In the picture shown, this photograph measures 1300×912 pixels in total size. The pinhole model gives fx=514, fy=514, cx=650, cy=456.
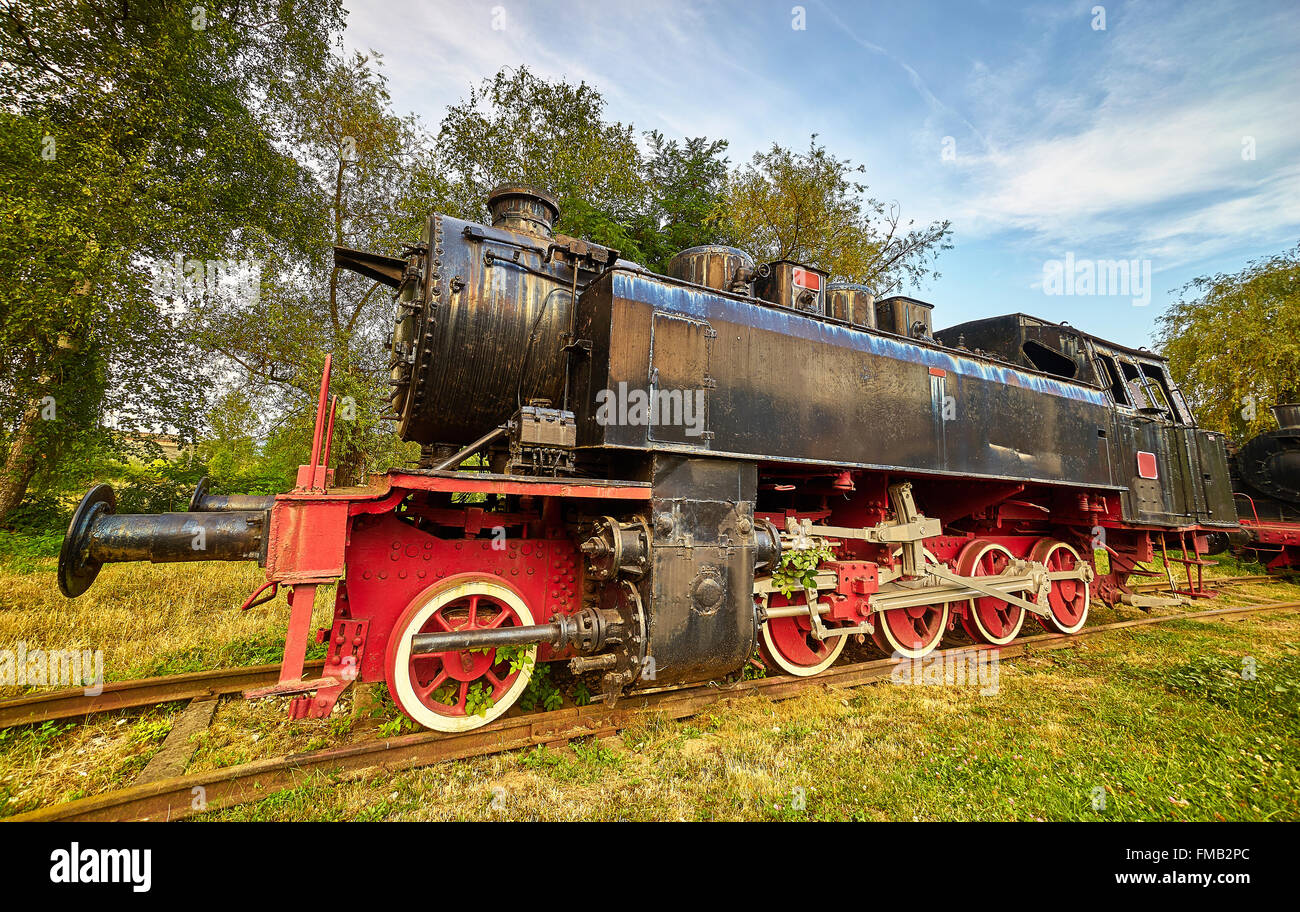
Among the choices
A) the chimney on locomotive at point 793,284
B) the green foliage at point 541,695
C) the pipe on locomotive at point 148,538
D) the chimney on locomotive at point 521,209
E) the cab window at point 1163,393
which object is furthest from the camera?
the cab window at point 1163,393

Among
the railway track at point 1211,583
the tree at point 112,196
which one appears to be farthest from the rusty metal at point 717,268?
the railway track at point 1211,583

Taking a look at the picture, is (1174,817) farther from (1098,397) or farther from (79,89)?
(79,89)

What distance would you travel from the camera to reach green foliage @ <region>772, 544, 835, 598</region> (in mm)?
4324

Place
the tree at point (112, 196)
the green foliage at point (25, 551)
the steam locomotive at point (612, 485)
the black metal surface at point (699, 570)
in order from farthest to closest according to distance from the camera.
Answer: the green foliage at point (25, 551) → the tree at point (112, 196) → the black metal surface at point (699, 570) → the steam locomotive at point (612, 485)

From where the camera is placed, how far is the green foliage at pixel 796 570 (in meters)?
4.32

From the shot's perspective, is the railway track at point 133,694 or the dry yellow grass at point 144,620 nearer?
the railway track at point 133,694

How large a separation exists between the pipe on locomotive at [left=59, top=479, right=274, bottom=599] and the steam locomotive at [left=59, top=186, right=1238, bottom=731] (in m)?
0.01

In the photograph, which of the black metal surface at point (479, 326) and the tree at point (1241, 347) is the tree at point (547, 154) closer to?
the black metal surface at point (479, 326)

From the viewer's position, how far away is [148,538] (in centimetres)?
284

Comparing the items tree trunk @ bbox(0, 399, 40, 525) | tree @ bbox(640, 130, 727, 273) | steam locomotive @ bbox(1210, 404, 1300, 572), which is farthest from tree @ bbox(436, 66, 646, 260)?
steam locomotive @ bbox(1210, 404, 1300, 572)

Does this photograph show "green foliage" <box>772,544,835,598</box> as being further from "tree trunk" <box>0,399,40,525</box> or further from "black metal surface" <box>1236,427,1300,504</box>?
"black metal surface" <box>1236,427,1300,504</box>

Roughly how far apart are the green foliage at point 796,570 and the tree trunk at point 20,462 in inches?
473
